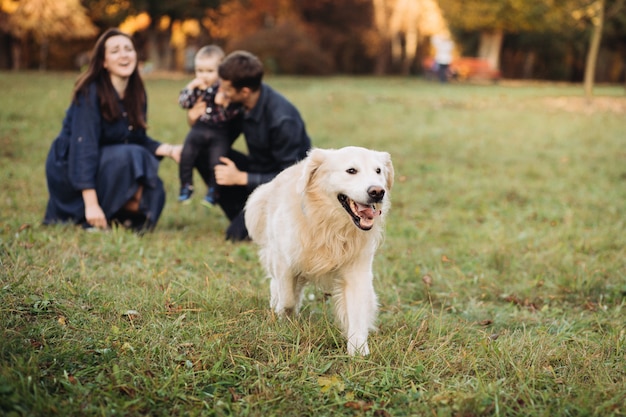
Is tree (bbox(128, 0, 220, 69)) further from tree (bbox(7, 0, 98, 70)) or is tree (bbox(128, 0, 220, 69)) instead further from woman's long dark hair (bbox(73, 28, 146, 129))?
woman's long dark hair (bbox(73, 28, 146, 129))

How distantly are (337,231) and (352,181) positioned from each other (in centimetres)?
36

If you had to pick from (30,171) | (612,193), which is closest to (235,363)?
(30,171)

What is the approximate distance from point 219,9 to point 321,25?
9.68 m

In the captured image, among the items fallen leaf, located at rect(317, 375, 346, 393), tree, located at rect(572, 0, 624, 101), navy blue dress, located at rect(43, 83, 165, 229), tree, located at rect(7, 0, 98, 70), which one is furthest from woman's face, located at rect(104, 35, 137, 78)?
tree, located at rect(7, 0, 98, 70)

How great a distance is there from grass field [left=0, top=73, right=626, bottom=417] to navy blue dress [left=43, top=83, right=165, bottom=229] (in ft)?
1.09

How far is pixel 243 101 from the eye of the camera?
5848 millimetres

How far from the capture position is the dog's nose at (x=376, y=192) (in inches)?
140

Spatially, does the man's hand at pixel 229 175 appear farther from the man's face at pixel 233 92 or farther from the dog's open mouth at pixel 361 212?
the dog's open mouth at pixel 361 212

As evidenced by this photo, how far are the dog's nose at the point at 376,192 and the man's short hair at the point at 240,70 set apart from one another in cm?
240

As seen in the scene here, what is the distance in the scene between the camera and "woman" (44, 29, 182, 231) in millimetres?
5777

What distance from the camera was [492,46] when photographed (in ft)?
136

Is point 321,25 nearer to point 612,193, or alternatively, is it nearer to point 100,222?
point 612,193

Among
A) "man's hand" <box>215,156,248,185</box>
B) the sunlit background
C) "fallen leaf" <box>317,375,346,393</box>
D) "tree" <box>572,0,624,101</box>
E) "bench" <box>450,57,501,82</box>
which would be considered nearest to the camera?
"fallen leaf" <box>317,375,346,393</box>

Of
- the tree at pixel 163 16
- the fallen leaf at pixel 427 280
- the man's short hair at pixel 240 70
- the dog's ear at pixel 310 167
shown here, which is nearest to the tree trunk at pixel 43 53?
the tree at pixel 163 16
